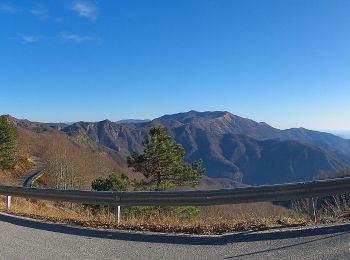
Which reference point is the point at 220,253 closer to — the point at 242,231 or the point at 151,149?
the point at 242,231

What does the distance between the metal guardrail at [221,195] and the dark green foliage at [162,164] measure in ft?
63.8

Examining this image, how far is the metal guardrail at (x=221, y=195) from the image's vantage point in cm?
765

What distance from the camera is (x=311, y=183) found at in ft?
25.2

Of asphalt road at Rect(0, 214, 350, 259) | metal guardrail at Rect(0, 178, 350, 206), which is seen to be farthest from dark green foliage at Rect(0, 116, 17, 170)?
asphalt road at Rect(0, 214, 350, 259)

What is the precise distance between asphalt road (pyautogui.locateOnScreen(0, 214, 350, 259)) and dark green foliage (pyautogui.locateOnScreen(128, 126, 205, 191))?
21.7 metres

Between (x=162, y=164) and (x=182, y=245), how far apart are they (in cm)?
2362

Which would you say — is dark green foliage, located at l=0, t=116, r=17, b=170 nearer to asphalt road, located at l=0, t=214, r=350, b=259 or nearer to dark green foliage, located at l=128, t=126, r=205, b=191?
dark green foliage, located at l=128, t=126, r=205, b=191

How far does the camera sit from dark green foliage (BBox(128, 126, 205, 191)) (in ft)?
99.5

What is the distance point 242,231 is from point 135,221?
246 cm

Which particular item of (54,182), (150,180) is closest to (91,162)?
(54,182)

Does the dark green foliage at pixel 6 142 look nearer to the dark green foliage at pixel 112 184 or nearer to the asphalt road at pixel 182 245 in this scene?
the dark green foliage at pixel 112 184

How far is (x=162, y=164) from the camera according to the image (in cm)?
3066

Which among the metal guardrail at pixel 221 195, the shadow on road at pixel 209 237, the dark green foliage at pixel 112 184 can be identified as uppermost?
the metal guardrail at pixel 221 195

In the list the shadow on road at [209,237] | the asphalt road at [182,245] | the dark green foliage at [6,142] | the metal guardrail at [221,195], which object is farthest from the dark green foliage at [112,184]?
the dark green foliage at [6,142]
